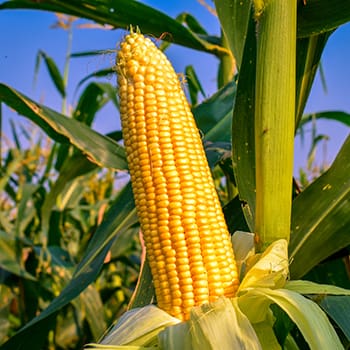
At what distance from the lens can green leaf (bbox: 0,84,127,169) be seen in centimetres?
158

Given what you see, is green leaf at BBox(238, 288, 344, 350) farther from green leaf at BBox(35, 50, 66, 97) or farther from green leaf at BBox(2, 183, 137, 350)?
green leaf at BBox(35, 50, 66, 97)

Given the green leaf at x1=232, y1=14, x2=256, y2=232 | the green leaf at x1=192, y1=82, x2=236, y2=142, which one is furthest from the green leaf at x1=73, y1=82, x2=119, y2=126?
the green leaf at x1=232, y1=14, x2=256, y2=232

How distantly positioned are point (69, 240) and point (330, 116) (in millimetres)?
1660

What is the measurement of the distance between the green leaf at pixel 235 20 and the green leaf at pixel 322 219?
311mm

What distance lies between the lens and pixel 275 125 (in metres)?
0.90

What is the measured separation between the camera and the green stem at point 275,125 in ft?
2.91

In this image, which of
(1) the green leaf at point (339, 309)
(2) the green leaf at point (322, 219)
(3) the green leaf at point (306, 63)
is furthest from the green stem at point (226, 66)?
(1) the green leaf at point (339, 309)

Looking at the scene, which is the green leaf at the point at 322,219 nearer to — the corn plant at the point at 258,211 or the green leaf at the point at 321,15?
the corn plant at the point at 258,211

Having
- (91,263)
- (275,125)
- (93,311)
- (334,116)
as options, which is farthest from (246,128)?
(93,311)

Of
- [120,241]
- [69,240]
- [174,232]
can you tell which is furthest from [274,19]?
[69,240]

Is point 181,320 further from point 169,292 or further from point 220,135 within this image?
point 220,135

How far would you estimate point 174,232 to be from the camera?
0.90 metres

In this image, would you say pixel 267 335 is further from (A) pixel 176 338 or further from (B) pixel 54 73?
(B) pixel 54 73

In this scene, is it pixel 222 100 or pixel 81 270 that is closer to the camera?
pixel 81 270
